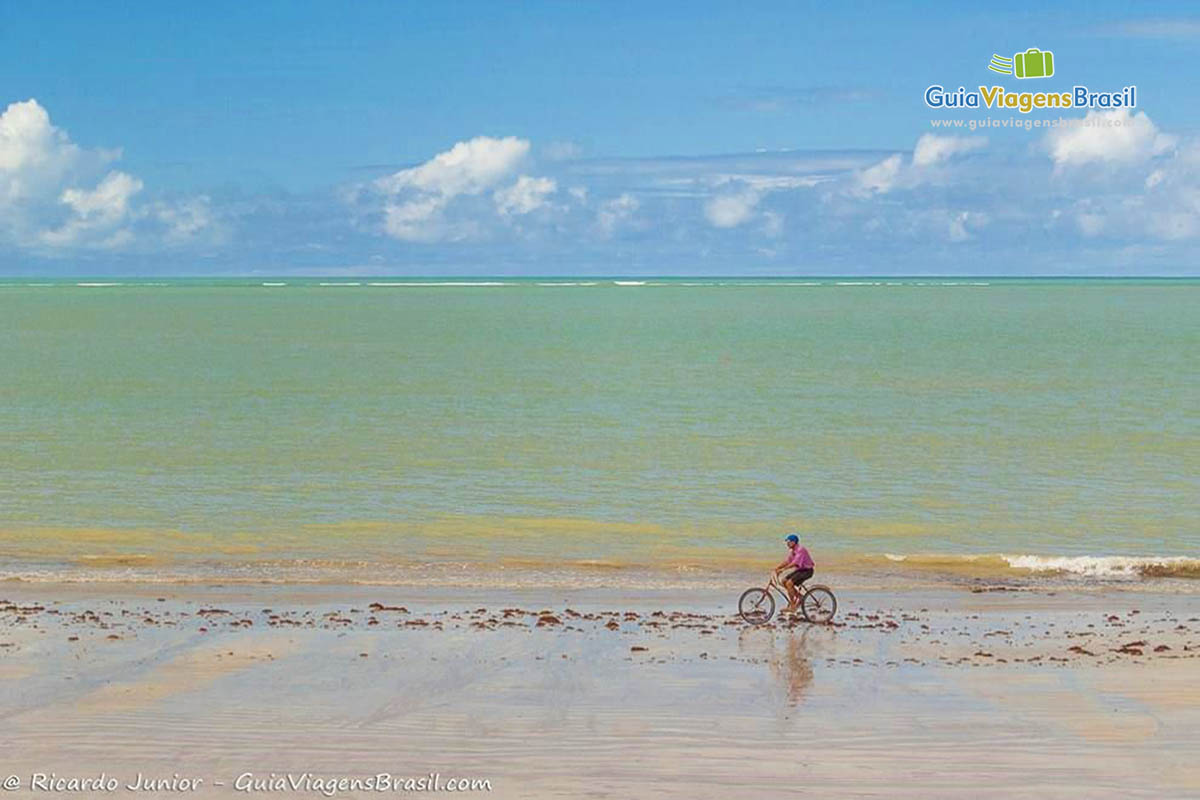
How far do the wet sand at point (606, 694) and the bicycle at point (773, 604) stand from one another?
1.16ft

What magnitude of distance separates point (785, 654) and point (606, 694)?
3.26 meters

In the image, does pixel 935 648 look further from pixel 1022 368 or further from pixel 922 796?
pixel 1022 368

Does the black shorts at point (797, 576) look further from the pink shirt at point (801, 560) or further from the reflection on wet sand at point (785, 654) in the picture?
the reflection on wet sand at point (785, 654)

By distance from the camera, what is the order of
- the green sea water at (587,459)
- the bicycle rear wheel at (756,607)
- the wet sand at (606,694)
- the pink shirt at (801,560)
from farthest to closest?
the green sea water at (587,459), the pink shirt at (801,560), the bicycle rear wheel at (756,607), the wet sand at (606,694)

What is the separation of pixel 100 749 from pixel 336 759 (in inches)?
99.0

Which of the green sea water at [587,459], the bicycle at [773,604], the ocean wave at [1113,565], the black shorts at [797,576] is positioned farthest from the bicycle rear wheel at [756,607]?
the ocean wave at [1113,565]

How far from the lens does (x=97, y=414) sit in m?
49.6

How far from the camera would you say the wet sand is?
45.8 ft

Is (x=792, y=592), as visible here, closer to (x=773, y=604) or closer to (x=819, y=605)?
(x=773, y=604)

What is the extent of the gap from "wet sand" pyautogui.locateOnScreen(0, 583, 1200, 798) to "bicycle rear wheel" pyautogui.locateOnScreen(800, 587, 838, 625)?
36cm

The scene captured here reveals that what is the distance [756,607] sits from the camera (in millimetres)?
20906

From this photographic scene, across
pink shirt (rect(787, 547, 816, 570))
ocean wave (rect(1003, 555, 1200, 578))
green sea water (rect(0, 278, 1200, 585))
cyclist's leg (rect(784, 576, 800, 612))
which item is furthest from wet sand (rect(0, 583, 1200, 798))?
green sea water (rect(0, 278, 1200, 585))

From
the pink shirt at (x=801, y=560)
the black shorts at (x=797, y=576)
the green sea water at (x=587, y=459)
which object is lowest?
the black shorts at (x=797, y=576)

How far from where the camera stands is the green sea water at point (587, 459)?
1108 inches
